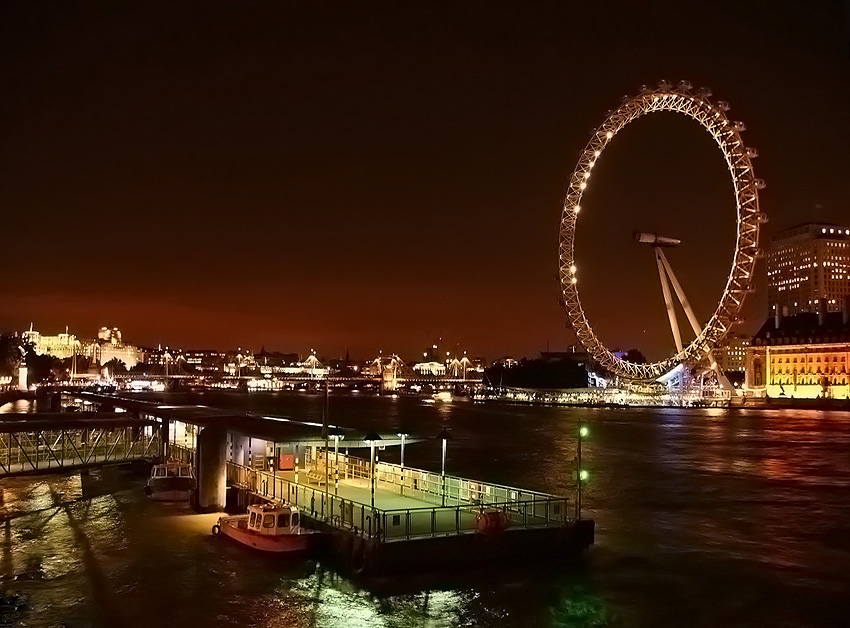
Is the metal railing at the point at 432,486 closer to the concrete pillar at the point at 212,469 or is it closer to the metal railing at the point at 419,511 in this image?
the metal railing at the point at 419,511

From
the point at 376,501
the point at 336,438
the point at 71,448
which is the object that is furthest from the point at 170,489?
the point at 376,501

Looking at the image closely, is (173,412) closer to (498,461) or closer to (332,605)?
(332,605)

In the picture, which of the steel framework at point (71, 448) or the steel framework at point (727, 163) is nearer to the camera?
the steel framework at point (71, 448)

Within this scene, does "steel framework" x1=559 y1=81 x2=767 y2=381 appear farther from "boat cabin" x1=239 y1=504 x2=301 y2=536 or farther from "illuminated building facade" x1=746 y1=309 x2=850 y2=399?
"boat cabin" x1=239 y1=504 x2=301 y2=536

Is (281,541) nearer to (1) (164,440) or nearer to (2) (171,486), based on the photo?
(2) (171,486)

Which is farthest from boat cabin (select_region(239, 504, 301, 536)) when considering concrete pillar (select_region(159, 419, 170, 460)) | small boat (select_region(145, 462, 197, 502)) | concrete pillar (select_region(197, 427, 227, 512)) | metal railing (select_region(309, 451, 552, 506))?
concrete pillar (select_region(159, 419, 170, 460))

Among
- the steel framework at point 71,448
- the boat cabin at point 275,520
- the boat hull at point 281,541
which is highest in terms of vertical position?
the steel framework at point 71,448

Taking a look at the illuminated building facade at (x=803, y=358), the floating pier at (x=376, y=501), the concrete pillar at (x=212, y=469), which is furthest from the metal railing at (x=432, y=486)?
the illuminated building facade at (x=803, y=358)
